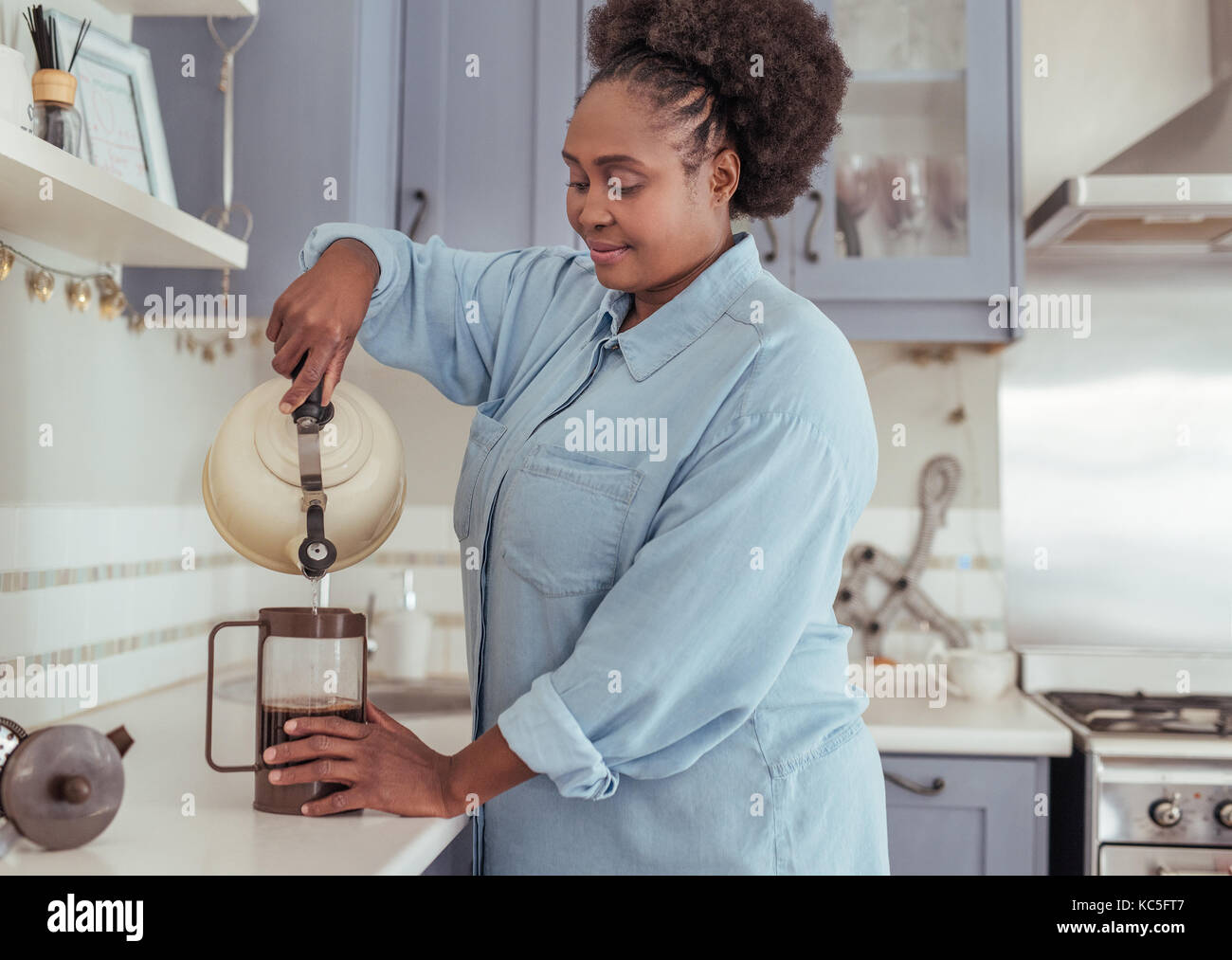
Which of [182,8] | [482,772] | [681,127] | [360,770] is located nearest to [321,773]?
[360,770]

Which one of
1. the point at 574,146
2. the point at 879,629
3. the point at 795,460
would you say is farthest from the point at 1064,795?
the point at 574,146

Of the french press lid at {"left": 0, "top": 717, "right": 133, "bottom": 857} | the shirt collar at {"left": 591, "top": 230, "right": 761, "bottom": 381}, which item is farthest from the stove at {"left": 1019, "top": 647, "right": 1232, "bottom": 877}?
the french press lid at {"left": 0, "top": 717, "right": 133, "bottom": 857}

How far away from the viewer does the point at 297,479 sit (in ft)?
3.33

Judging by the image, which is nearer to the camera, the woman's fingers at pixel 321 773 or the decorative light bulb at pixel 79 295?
the woman's fingers at pixel 321 773

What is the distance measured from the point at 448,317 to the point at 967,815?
1.14 metres

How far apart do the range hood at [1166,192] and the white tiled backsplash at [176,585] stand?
0.58 meters

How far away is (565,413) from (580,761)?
0.33 metres

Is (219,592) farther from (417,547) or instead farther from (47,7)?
(47,7)

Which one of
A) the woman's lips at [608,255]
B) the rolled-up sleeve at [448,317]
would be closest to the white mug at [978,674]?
the rolled-up sleeve at [448,317]

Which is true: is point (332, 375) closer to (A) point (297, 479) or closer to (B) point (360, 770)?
(A) point (297, 479)

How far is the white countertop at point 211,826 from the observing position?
0.88m

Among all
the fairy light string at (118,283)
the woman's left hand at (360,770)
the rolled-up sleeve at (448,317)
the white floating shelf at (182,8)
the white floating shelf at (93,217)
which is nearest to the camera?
the woman's left hand at (360,770)

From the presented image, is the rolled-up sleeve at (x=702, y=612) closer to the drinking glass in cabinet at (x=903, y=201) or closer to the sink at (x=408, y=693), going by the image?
the sink at (x=408, y=693)

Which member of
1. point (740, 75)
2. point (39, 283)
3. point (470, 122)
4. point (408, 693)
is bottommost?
point (408, 693)
